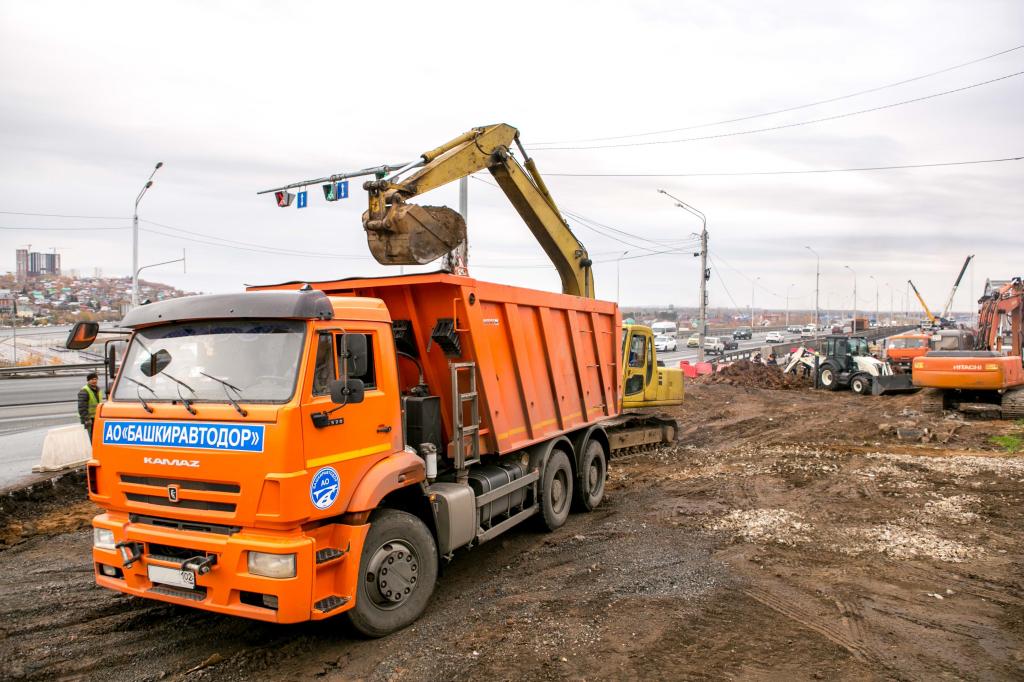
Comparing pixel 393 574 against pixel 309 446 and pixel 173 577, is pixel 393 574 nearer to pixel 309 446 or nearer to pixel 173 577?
pixel 309 446

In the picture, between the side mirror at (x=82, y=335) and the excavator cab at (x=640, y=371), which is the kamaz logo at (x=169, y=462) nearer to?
the side mirror at (x=82, y=335)

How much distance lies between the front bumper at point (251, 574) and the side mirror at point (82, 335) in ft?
4.84

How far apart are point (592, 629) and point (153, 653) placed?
3285mm

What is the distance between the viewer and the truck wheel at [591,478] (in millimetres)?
9322

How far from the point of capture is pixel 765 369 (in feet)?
95.1

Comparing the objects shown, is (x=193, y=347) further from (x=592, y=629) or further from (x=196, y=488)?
(x=592, y=629)

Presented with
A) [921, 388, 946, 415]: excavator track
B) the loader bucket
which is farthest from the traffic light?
the loader bucket

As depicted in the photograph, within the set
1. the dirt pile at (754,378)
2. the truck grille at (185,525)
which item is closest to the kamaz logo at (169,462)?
the truck grille at (185,525)

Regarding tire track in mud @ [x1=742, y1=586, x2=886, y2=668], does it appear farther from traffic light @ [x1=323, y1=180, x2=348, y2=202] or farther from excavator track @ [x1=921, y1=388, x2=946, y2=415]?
excavator track @ [x1=921, y1=388, x2=946, y2=415]

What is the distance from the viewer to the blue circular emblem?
4820 mm

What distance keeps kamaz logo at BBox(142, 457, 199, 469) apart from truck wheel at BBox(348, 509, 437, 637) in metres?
1.34

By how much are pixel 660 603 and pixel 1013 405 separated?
16033 millimetres

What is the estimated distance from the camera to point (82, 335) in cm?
564

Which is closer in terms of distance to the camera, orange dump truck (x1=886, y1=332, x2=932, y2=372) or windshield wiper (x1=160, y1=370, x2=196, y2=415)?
windshield wiper (x1=160, y1=370, x2=196, y2=415)
